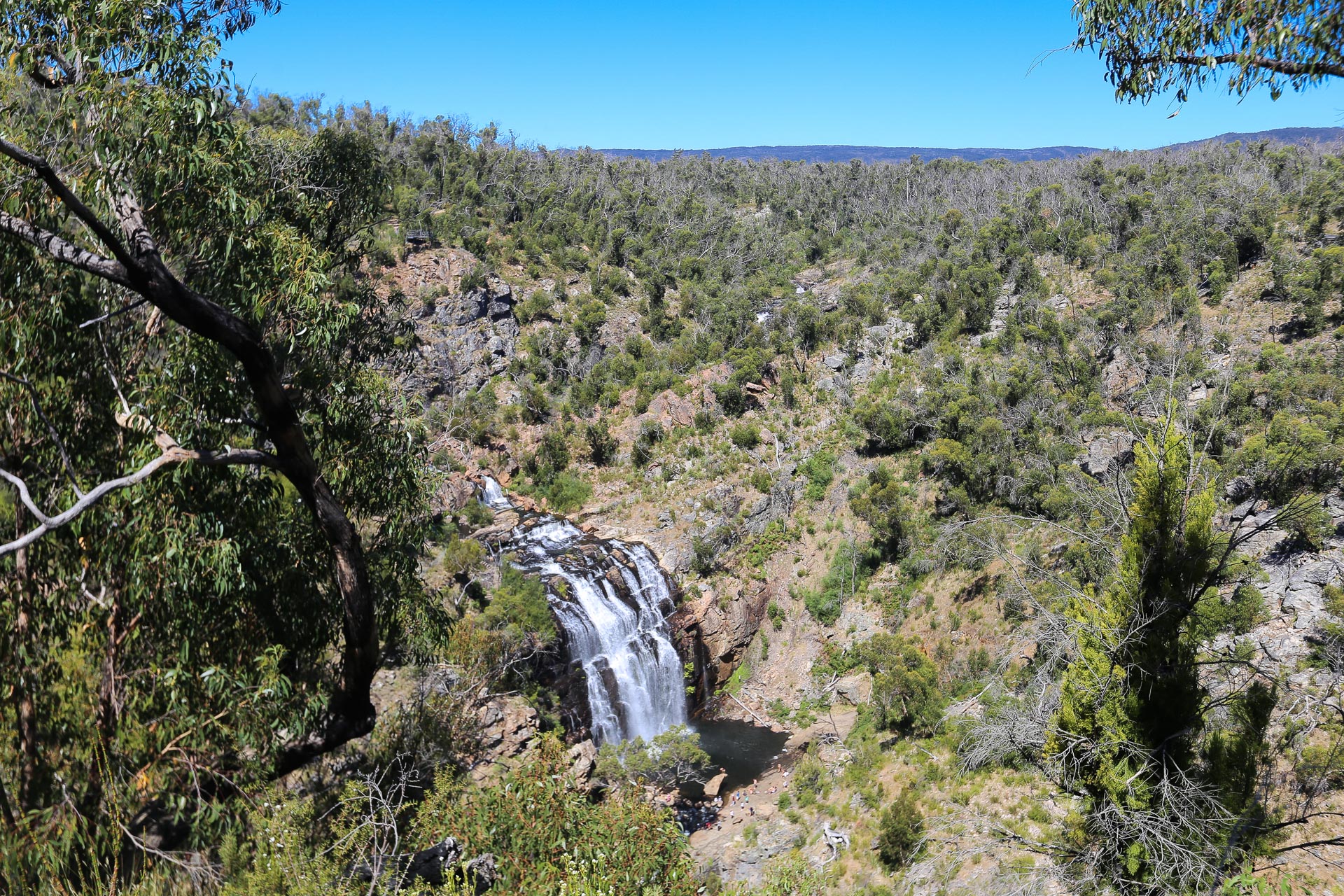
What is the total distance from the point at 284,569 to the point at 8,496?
1.86 metres

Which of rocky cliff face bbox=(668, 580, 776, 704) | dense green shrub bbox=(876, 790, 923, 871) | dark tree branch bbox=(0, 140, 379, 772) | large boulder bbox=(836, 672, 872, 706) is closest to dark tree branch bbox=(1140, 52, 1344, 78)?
dark tree branch bbox=(0, 140, 379, 772)

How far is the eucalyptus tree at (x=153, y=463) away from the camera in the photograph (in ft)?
15.5

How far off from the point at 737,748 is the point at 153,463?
62.0 feet

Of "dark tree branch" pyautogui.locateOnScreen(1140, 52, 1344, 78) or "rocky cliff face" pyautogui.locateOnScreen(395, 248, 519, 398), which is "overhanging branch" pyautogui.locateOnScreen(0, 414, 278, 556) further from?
"rocky cliff face" pyautogui.locateOnScreen(395, 248, 519, 398)

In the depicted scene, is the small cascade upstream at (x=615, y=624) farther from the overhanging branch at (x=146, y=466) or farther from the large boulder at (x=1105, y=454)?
the overhanging branch at (x=146, y=466)

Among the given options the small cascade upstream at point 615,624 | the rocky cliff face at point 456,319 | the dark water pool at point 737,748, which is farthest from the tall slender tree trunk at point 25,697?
the rocky cliff face at point 456,319

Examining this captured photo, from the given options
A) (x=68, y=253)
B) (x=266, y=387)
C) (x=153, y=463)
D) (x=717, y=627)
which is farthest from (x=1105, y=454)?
(x=68, y=253)

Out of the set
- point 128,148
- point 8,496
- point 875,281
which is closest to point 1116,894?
point 8,496

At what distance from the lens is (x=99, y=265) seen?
389 centimetres

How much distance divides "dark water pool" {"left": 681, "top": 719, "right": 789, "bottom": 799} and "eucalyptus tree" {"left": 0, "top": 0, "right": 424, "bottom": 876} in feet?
48.5

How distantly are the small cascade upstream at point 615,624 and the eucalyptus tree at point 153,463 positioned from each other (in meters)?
14.3

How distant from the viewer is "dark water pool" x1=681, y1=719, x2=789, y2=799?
18.8 metres

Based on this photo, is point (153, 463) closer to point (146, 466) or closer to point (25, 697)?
point (146, 466)

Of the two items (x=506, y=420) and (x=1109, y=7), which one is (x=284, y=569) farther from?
(x=506, y=420)
